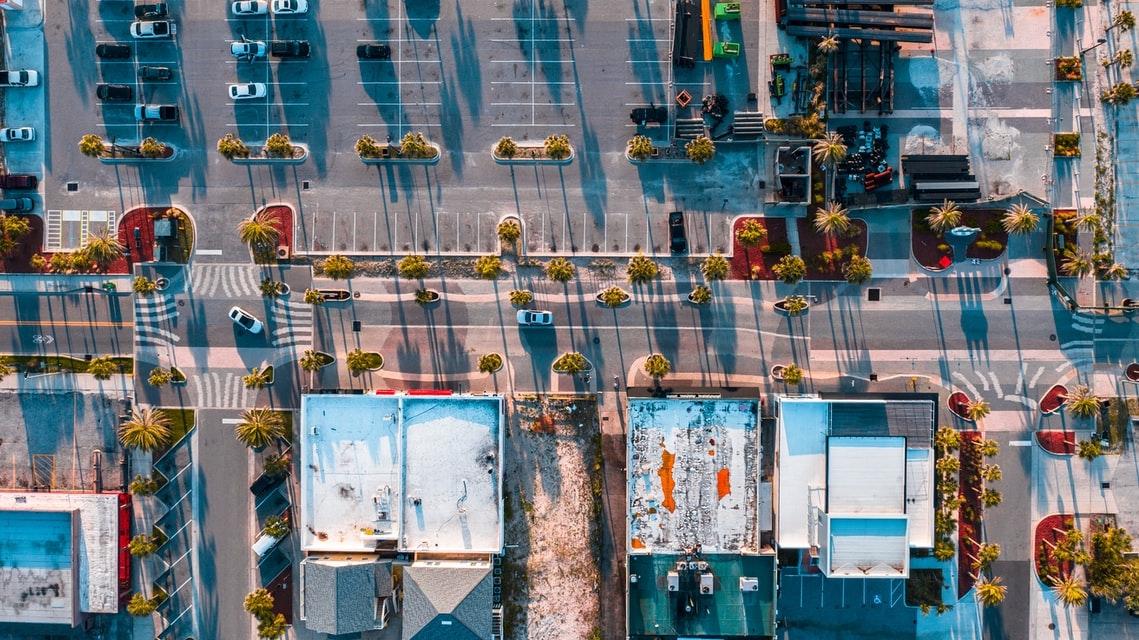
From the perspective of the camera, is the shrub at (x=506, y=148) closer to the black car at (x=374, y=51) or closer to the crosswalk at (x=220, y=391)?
the black car at (x=374, y=51)

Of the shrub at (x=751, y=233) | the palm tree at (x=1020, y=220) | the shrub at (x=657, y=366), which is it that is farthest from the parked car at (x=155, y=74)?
the palm tree at (x=1020, y=220)

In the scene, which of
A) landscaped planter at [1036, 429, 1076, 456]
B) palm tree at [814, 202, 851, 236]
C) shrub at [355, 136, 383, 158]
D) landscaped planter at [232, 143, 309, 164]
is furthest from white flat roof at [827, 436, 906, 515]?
landscaped planter at [232, 143, 309, 164]

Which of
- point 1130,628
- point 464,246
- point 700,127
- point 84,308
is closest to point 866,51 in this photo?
point 700,127

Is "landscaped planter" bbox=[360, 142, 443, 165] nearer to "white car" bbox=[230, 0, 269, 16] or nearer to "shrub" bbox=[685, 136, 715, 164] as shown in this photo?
"white car" bbox=[230, 0, 269, 16]

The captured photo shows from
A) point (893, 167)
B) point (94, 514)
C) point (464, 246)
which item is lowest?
point (94, 514)

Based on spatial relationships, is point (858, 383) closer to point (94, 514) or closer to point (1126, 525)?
point (1126, 525)

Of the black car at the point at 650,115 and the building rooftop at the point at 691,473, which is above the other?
the black car at the point at 650,115

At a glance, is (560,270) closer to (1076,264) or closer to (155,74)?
(155,74)
